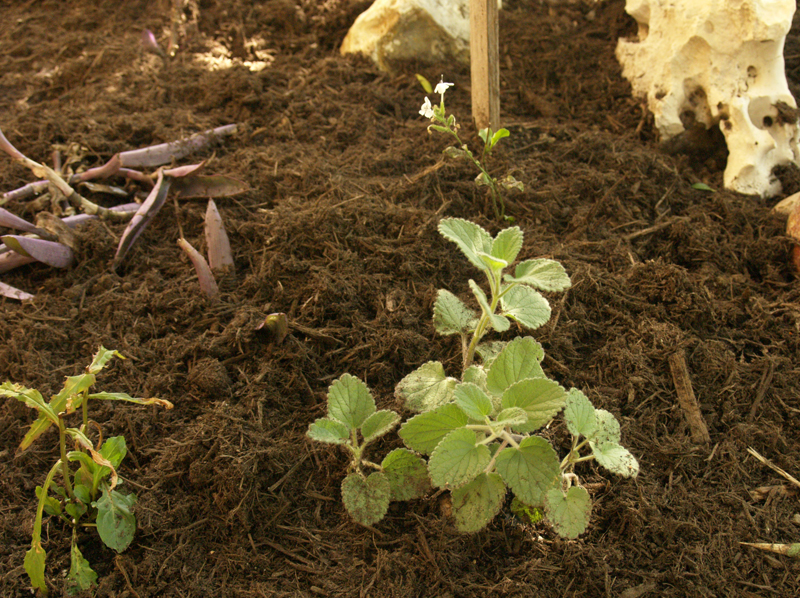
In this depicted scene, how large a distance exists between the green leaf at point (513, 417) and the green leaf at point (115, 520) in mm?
839

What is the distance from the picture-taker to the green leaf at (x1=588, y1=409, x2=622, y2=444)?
1.25 metres

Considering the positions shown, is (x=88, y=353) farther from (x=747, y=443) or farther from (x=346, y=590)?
(x=747, y=443)

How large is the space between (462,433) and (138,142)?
75.3 inches

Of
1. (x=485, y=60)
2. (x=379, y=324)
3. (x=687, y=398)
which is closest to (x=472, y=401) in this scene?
(x=379, y=324)

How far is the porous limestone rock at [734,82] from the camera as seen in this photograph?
2.18 m

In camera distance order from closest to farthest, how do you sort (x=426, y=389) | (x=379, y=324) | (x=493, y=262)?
(x=493, y=262) → (x=426, y=389) → (x=379, y=324)

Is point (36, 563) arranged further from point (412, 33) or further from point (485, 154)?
point (412, 33)

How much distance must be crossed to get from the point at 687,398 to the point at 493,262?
80 centimetres

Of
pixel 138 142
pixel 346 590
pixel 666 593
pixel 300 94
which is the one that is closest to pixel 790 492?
pixel 666 593

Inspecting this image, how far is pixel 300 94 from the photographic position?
2568 mm

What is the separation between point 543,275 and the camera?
1.19m

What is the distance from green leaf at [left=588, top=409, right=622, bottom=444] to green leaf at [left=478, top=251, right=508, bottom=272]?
0.39 m

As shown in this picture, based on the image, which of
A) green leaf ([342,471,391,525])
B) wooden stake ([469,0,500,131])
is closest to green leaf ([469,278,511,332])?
green leaf ([342,471,391,525])

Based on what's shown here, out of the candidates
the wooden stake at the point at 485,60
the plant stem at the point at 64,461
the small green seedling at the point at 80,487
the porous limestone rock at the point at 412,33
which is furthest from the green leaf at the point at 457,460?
the porous limestone rock at the point at 412,33
